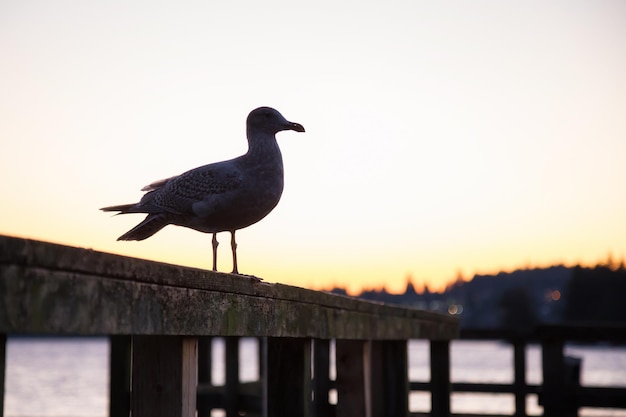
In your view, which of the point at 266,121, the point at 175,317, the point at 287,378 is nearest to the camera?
the point at 175,317

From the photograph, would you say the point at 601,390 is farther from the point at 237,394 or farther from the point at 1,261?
the point at 1,261

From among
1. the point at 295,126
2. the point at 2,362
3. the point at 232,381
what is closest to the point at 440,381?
the point at 295,126

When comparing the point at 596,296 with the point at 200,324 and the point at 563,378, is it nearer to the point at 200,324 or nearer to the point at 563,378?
the point at 563,378

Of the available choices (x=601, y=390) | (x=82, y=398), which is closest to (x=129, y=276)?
(x=601, y=390)

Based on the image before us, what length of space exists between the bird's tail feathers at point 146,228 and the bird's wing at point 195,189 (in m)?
0.05

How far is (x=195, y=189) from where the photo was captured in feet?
20.1

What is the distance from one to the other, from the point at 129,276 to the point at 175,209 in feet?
10.1

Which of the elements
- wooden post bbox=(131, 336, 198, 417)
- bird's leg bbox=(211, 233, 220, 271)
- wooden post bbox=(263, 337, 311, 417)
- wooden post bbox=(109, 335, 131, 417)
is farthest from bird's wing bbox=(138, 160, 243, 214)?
wooden post bbox=(109, 335, 131, 417)

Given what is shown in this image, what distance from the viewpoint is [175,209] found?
6.13 metres

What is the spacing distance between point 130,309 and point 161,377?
0.57 m

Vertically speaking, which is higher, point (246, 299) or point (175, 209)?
point (175, 209)

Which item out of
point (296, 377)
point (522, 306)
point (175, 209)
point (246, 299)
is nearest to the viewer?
point (246, 299)

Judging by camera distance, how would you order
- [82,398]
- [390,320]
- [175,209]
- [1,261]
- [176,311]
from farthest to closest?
1. [82,398]
2. [390,320]
3. [175,209]
4. [176,311]
5. [1,261]

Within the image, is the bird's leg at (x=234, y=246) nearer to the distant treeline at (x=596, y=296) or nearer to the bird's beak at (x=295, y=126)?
the bird's beak at (x=295, y=126)
